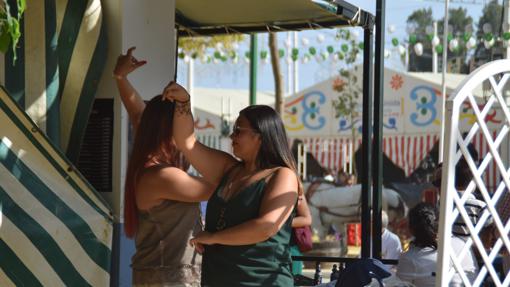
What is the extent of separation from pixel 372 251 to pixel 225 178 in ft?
7.11

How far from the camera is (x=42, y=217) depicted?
4336 millimetres

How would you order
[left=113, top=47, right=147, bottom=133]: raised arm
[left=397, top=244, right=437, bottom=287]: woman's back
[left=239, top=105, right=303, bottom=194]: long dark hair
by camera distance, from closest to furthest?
[left=239, top=105, right=303, bottom=194]: long dark hair
[left=113, top=47, right=147, bottom=133]: raised arm
[left=397, top=244, right=437, bottom=287]: woman's back

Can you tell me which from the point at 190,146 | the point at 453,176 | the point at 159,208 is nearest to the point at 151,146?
the point at 190,146

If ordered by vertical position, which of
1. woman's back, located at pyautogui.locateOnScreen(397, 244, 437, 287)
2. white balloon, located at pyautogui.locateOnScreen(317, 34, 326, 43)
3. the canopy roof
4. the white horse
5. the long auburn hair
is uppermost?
white balloon, located at pyautogui.locateOnScreen(317, 34, 326, 43)

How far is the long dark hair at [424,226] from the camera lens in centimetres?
547

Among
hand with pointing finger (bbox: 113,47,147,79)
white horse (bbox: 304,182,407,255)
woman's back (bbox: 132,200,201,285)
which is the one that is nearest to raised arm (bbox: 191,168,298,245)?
woman's back (bbox: 132,200,201,285)

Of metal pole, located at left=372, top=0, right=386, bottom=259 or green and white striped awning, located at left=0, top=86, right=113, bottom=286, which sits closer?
green and white striped awning, located at left=0, top=86, right=113, bottom=286

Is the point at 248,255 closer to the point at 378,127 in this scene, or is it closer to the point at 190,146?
the point at 190,146

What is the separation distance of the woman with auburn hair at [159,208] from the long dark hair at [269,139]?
0.34m

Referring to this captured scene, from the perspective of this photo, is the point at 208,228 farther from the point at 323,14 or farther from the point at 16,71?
the point at 323,14

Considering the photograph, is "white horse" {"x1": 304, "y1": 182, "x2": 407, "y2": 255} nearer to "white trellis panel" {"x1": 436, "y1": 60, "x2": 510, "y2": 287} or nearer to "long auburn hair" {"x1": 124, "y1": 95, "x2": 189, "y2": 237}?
"white trellis panel" {"x1": 436, "y1": 60, "x2": 510, "y2": 287}

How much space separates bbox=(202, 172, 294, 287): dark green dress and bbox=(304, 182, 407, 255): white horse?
1435cm

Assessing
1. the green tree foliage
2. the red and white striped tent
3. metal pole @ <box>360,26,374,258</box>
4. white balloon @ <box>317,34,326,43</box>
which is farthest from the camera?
white balloon @ <box>317,34,326,43</box>

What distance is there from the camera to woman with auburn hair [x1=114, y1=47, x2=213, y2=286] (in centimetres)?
411
